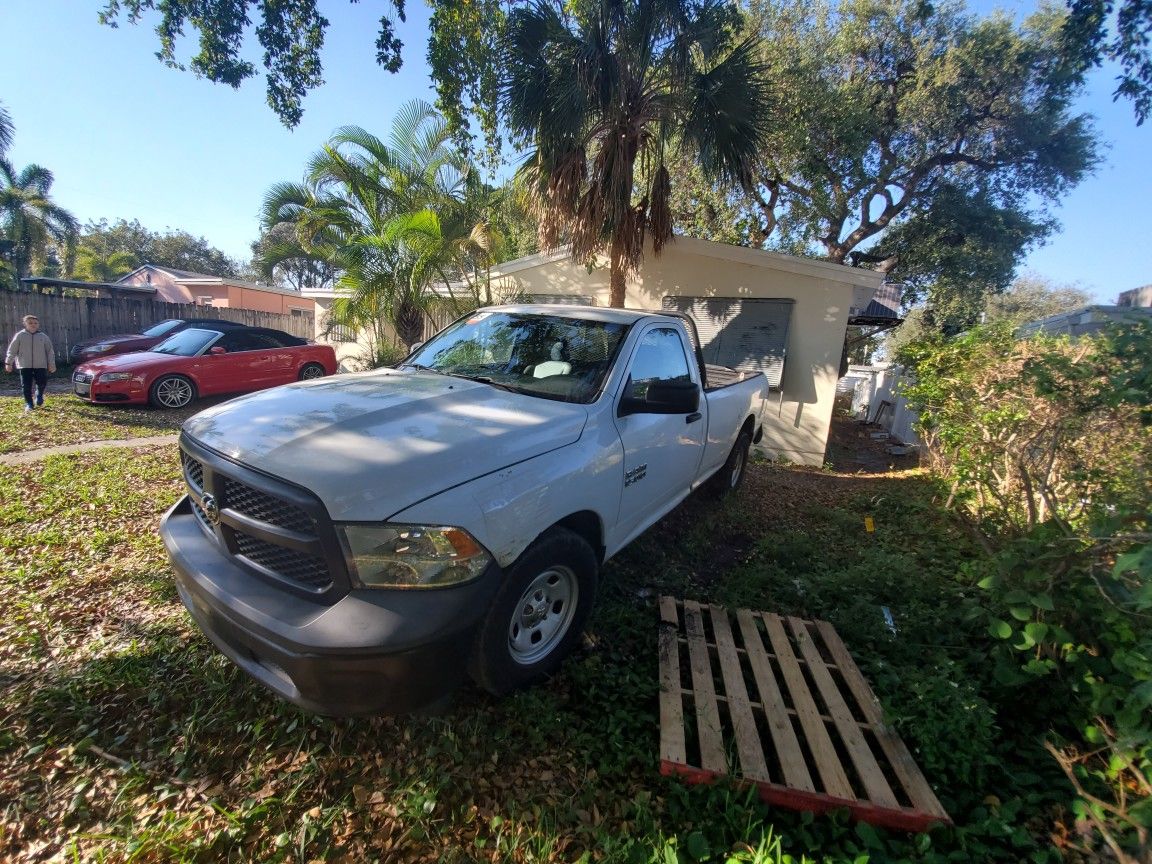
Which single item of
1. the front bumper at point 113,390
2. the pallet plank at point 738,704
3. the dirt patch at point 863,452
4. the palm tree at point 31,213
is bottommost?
the dirt patch at point 863,452

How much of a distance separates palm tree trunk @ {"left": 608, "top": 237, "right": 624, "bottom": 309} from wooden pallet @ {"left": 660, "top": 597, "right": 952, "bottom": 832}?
226 inches

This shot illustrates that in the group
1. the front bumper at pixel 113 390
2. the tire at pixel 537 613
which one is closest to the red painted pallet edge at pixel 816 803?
the tire at pixel 537 613

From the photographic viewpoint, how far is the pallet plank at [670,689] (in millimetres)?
2209

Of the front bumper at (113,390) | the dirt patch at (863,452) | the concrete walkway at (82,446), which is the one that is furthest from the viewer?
the dirt patch at (863,452)

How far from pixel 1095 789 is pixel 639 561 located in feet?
8.38

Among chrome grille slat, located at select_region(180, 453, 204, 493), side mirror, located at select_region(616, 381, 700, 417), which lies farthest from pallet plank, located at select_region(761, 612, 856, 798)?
chrome grille slat, located at select_region(180, 453, 204, 493)

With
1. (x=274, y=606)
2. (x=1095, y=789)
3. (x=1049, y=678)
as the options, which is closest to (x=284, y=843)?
(x=274, y=606)

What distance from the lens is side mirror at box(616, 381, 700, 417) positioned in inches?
112

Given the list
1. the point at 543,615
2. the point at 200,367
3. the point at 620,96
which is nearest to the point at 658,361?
the point at 543,615

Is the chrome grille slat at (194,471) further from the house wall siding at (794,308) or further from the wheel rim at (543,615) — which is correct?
the house wall siding at (794,308)

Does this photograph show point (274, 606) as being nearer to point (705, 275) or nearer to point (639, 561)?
point (639, 561)

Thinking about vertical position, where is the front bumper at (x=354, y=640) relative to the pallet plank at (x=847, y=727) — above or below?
above

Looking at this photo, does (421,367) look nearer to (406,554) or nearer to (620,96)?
(406,554)

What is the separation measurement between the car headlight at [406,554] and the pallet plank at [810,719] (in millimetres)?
1688
